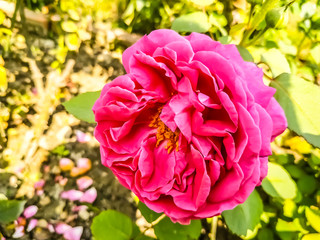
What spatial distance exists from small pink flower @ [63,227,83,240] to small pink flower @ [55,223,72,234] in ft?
0.04

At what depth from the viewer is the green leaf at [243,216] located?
2.41 ft

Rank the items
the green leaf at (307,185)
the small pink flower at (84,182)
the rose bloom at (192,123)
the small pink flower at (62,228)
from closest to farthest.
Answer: the rose bloom at (192,123)
the green leaf at (307,185)
the small pink flower at (62,228)
the small pink flower at (84,182)

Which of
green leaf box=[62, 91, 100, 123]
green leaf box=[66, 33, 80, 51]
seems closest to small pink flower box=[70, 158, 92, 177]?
green leaf box=[62, 91, 100, 123]

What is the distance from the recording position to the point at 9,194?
1.14 metres

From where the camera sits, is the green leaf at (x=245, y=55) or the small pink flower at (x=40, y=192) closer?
the green leaf at (x=245, y=55)

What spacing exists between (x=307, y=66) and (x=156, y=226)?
0.97 meters

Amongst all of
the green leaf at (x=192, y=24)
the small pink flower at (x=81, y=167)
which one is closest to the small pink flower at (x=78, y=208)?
the small pink flower at (x=81, y=167)

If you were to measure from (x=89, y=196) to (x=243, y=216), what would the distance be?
0.71m

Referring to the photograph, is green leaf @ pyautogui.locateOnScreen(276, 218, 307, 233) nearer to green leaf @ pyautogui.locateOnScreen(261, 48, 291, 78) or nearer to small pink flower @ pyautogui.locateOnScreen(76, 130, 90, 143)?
green leaf @ pyautogui.locateOnScreen(261, 48, 291, 78)

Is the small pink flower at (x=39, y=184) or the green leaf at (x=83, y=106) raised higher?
the green leaf at (x=83, y=106)

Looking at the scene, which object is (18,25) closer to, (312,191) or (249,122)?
(249,122)

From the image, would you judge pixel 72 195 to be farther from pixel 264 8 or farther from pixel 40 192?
pixel 264 8

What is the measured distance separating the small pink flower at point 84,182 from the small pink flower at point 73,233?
0.17 m

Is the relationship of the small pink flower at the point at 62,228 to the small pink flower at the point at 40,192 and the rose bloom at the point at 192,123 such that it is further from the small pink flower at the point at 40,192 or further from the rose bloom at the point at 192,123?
the rose bloom at the point at 192,123
